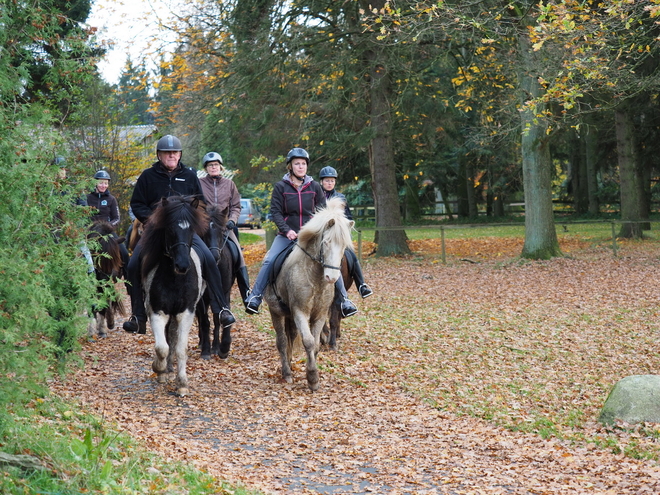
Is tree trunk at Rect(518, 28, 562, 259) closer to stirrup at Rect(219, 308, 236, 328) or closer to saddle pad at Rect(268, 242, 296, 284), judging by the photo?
saddle pad at Rect(268, 242, 296, 284)

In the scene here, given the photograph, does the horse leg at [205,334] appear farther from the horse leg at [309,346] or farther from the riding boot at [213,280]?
the horse leg at [309,346]

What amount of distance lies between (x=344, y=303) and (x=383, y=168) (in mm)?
14150

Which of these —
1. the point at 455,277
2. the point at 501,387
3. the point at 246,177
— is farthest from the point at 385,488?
the point at 246,177

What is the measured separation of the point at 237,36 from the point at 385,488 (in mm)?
17149

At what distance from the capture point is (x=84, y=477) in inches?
180

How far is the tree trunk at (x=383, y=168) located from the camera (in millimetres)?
21953

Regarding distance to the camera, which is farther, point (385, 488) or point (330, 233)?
point (330, 233)

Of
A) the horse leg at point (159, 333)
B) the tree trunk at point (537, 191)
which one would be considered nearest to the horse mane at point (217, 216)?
the horse leg at point (159, 333)

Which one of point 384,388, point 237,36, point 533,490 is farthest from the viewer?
point 237,36

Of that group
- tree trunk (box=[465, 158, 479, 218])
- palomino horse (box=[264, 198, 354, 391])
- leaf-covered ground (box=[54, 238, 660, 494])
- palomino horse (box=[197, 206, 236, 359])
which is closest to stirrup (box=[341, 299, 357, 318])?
palomino horse (box=[264, 198, 354, 391])

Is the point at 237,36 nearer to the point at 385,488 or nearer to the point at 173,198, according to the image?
the point at 173,198

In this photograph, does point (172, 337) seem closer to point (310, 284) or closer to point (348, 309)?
point (310, 284)

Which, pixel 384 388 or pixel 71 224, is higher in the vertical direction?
pixel 71 224

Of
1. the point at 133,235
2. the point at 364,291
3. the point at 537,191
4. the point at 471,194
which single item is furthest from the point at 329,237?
the point at 471,194
